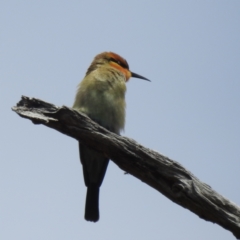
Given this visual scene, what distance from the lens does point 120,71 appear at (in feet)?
16.8

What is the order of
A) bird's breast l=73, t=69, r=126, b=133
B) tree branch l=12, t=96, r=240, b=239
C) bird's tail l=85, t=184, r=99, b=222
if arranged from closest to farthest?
1. tree branch l=12, t=96, r=240, b=239
2. bird's breast l=73, t=69, r=126, b=133
3. bird's tail l=85, t=184, r=99, b=222

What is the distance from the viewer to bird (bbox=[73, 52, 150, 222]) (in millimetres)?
4707

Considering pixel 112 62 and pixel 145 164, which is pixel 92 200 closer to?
pixel 112 62

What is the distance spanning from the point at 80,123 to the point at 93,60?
2009mm

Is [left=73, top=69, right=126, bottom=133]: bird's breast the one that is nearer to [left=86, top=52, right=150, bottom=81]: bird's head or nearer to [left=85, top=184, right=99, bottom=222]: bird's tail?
[left=86, top=52, right=150, bottom=81]: bird's head

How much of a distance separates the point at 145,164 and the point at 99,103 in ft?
4.57

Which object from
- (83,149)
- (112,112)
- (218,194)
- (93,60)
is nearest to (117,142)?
(218,194)

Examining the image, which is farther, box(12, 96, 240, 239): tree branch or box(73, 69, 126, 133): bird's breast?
box(73, 69, 126, 133): bird's breast

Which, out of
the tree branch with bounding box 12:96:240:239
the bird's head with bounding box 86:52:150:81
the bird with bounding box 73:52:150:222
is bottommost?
the tree branch with bounding box 12:96:240:239

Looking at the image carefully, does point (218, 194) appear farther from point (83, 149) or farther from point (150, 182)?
point (83, 149)

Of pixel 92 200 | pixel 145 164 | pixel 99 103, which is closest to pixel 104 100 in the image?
pixel 99 103

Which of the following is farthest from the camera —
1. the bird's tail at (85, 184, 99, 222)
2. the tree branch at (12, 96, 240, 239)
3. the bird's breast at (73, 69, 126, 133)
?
the bird's tail at (85, 184, 99, 222)

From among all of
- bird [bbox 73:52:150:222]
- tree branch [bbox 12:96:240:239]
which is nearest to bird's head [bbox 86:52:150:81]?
bird [bbox 73:52:150:222]

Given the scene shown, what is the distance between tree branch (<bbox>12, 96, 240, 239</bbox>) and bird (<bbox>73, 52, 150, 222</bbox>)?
1053mm
